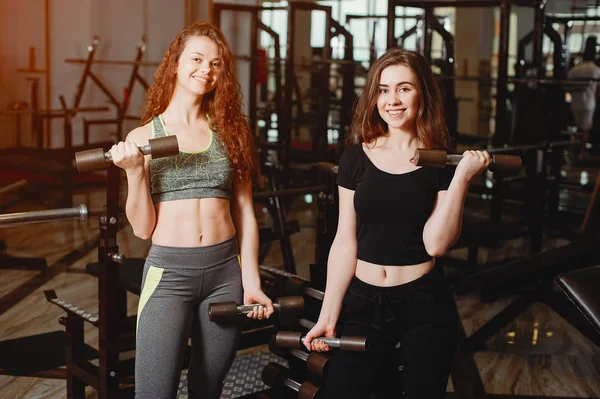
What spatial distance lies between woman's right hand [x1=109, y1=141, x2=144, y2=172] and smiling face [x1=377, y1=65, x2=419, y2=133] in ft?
2.09

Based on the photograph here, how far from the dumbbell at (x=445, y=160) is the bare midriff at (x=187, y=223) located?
1.73 feet

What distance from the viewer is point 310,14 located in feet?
35.8

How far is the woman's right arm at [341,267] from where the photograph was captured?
77.2 inches

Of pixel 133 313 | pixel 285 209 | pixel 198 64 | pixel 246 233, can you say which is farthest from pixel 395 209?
pixel 285 209

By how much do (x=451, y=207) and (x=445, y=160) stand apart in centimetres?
13

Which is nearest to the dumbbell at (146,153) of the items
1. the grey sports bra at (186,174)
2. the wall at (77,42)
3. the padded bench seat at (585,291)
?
the grey sports bra at (186,174)

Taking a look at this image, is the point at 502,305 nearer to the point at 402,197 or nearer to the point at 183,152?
the point at 402,197

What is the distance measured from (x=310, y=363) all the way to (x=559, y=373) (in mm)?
1574

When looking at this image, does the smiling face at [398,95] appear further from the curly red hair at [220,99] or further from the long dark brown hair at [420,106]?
the curly red hair at [220,99]

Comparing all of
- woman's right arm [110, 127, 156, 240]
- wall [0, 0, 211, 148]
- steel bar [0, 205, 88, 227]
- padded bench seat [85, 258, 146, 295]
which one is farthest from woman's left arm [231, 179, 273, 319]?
wall [0, 0, 211, 148]

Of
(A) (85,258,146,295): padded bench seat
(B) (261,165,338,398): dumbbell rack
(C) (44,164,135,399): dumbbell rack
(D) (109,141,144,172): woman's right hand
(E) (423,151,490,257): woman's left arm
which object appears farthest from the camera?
(A) (85,258,146,295): padded bench seat

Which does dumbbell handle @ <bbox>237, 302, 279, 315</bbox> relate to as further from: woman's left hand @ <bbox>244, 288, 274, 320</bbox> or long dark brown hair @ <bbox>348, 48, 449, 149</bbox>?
long dark brown hair @ <bbox>348, 48, 449, 149</bbox>

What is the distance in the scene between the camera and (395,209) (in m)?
1.91

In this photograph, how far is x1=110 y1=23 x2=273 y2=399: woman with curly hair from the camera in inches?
72.4
